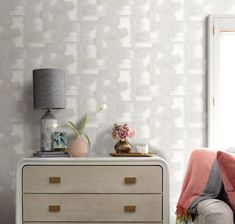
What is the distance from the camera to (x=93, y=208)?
10.1 feet

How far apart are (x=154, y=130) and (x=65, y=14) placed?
1193mm

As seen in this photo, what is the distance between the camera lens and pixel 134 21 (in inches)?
141

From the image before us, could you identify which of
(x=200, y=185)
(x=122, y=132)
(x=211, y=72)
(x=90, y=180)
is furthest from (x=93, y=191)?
(x=211, y=72)

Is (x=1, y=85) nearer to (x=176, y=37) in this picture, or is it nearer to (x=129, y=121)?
(x=129, y=121)

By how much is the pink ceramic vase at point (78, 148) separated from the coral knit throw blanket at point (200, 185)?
31.9 inches

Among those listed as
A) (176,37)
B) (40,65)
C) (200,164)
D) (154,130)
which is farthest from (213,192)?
(40,65)

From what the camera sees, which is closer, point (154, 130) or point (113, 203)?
point (113, 203)

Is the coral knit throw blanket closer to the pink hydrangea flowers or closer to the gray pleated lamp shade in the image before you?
the pink hydrangea flowers

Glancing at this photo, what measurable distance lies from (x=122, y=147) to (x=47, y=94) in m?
0.69

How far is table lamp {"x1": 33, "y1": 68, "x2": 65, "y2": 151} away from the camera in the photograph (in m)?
3.29

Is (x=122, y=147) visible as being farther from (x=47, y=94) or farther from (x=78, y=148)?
(x=47, y=94)

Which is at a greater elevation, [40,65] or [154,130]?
[40,65]

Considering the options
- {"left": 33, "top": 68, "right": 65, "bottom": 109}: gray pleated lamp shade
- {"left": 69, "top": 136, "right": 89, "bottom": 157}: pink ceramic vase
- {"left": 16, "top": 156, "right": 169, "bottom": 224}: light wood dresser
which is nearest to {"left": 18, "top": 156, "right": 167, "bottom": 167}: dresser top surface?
{"left": 16, "top": 156, "right": 169, "bottom": 224}: light wood dresser

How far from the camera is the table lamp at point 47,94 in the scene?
329 cm
